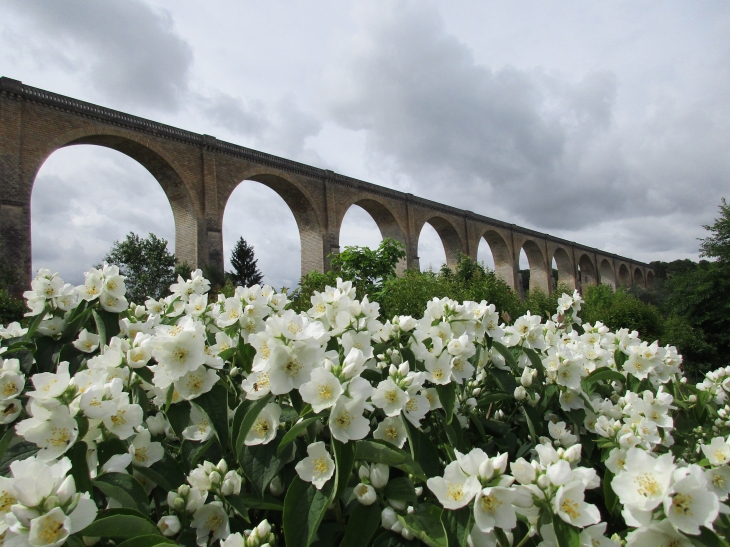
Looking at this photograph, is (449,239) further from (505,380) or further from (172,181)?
(505,380)

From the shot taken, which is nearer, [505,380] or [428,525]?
[428,525]

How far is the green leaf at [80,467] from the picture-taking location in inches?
38.9

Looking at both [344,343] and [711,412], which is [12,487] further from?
[711,412]

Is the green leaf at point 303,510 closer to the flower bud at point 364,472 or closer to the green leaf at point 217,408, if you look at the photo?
the flower bud at point 364,472

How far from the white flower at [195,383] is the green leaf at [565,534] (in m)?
0.91

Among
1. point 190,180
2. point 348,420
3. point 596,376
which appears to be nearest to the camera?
point 348,420

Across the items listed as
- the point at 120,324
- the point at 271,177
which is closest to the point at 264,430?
the point at 120,324

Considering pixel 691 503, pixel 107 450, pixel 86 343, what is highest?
pixel 86 343

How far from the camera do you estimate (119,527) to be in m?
0.86

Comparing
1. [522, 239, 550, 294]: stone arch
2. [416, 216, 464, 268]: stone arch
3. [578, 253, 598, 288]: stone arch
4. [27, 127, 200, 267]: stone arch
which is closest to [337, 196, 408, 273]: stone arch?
[416, 216, 464, 268]: stone arch

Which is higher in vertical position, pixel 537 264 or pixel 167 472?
pixel 537 264

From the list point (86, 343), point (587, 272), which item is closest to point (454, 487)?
point (86, 343)

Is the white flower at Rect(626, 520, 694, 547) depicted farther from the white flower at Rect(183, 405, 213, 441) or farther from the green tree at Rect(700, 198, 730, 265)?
the green tree at Rect(700, 198, 730, 265)

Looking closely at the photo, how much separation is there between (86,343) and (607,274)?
63373mm
